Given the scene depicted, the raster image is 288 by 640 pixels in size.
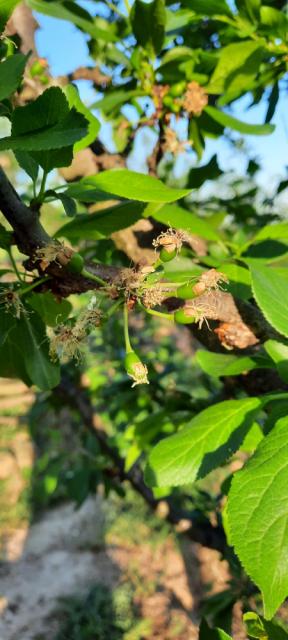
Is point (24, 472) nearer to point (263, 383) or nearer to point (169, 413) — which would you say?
point (169, 413)

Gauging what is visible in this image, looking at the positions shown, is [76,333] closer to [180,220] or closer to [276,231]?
[180,220]

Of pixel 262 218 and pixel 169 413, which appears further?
pixel 262 218

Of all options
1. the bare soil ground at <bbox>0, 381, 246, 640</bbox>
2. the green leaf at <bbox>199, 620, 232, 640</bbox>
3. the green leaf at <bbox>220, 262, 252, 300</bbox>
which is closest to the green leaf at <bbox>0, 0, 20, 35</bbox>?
the green leaf at <bbox>220, 262, 252, 300</bbox>

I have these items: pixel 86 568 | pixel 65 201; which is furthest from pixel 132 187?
pixel 86 568

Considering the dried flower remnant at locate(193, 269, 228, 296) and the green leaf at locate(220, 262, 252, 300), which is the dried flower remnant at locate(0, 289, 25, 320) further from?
the green leaf at locate(220, 262, 252, 300)

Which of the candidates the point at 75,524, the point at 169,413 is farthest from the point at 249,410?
the point at 75,524

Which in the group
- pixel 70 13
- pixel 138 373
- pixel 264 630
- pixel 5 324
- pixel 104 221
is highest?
pixel 70 13
